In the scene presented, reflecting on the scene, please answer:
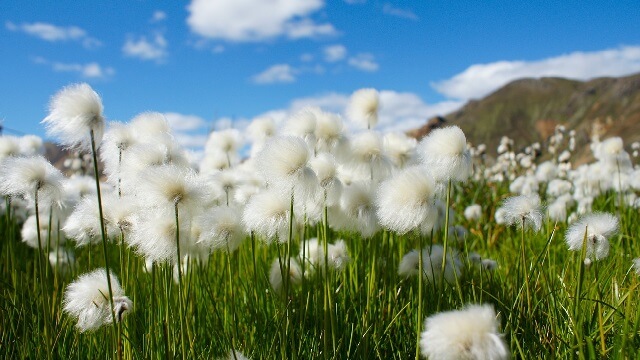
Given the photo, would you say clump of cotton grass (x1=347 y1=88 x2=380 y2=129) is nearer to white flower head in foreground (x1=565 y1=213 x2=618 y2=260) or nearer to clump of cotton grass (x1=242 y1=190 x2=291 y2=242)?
clump of cotton grass (x1=242 y1=190 x2=291 y2=242)

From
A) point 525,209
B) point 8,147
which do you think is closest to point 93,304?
point 8,147

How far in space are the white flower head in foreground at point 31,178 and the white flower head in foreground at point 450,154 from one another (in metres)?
1.79

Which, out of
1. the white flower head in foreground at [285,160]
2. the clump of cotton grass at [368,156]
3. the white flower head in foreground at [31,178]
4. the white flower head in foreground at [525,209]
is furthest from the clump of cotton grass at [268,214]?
the white flower head in foreground at [525,209]

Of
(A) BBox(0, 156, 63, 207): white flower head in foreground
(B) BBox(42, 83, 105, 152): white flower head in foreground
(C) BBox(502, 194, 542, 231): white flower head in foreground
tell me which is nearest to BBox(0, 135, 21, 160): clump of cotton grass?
(A) BBox(0, 156, 63, 207): white flower head in foreground

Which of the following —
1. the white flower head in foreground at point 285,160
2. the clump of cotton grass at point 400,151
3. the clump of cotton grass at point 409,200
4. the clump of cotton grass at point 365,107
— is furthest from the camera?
the clump of cotton grass at point 400,151

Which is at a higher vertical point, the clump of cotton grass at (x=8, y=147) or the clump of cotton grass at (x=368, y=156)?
the clump of cotton grass at (x=8, y=147)

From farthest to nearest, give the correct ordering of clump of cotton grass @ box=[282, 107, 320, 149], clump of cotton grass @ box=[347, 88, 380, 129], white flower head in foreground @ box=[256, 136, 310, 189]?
1. clump of cotton grass @ box=[347, 88, 380, 129]
2. clump of cotton grass @ box=[282, 107, 320, 149]
3. white flower head in foreground @ box=[256, 136, 310, 189]

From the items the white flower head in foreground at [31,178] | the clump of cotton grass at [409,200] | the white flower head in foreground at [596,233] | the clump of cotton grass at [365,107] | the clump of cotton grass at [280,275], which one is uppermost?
the clump of cotton grass at [365,107]

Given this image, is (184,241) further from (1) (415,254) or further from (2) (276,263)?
(1) (415,254)

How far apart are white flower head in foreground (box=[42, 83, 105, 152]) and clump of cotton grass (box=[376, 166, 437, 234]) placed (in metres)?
1.18

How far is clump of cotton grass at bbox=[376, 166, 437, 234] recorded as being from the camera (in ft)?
6.81

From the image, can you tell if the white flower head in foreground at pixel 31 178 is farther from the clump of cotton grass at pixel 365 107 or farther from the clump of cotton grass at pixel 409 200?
the clump of cotton grass at pixel 365 107

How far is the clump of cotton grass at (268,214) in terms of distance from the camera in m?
2.47

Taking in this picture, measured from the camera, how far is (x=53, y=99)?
2.28m
